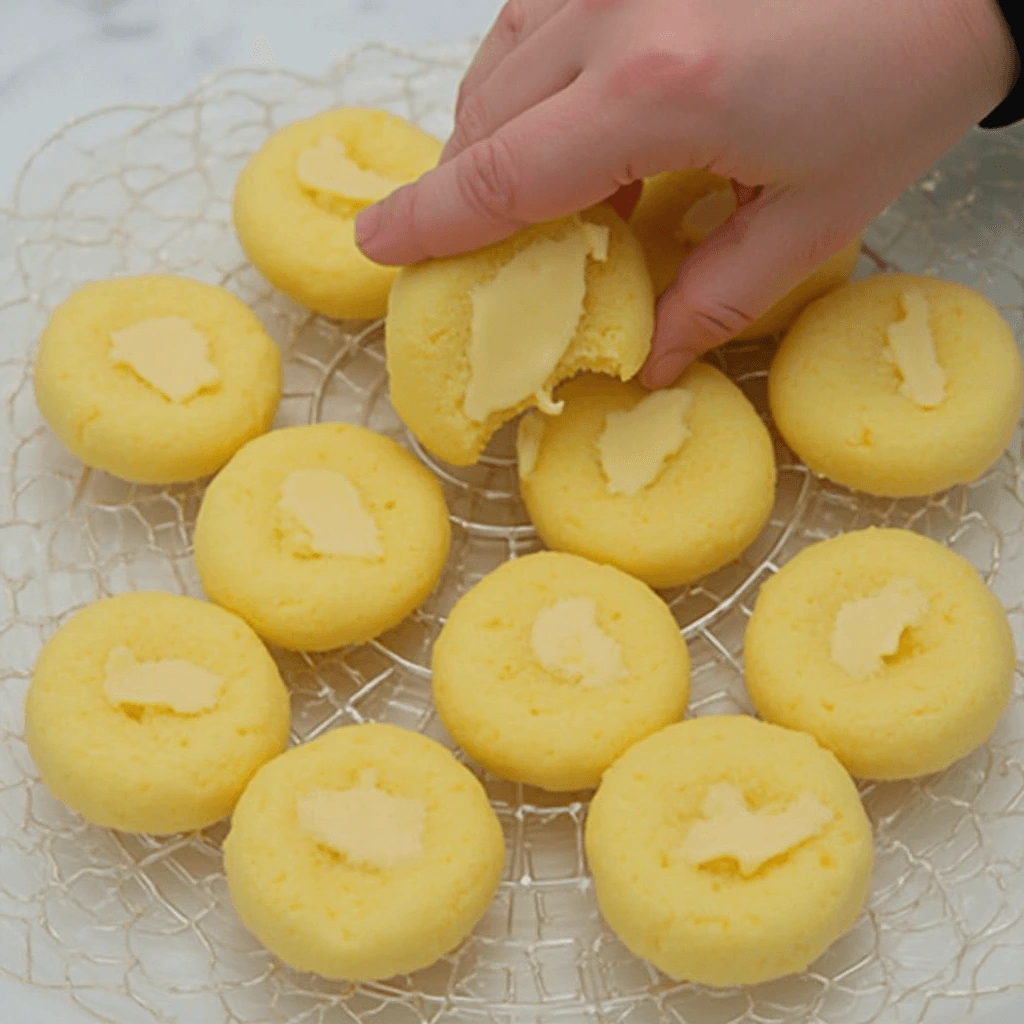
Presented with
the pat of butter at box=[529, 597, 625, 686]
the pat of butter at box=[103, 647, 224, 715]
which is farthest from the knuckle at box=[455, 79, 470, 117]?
the pat of butter at box=[103, 647, 224, 715]

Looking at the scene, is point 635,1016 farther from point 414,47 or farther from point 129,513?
point 414,47

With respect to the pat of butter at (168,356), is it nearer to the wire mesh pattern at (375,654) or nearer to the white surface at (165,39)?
the wire mesh pattern at (375,654)

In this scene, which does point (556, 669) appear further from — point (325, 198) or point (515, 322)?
point (325, 198)

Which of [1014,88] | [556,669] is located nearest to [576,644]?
[556,669]

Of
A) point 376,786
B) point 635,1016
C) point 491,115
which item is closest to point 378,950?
point 376,786

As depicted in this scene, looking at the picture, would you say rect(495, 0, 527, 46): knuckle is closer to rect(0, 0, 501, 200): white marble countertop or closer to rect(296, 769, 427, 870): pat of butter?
rect(0, 0, 501, 200): white marble countertop
